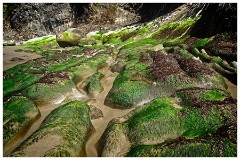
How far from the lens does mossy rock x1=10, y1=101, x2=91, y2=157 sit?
8.60m

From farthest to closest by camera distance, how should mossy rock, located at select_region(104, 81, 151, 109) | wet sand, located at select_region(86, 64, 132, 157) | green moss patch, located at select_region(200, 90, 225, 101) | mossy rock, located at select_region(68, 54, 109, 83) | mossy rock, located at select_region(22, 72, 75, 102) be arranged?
mossy rock, located at select_region(68, 54, 109, 83) → mossy rock, located at select_region(22, 72, 75, 102) → mossy rock, located at select_region(104, 81, 151, 109) → green moss patch, located at select_region(200, 90, 225, 101) → wet sand, located at select_region(86, 64, 132, 157)

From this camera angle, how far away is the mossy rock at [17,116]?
10.4 meters

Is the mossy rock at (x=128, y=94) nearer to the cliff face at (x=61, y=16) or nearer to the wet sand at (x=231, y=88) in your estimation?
the wet sand at (x=231, y=88)

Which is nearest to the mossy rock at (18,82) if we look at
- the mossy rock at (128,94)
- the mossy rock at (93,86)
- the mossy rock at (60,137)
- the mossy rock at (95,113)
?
the mossy rock at (93,86)

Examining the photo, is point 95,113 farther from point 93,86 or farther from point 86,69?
point 86,69

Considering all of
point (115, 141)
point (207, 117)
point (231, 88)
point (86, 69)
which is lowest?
point (86, 69)

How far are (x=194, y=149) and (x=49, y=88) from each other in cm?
869

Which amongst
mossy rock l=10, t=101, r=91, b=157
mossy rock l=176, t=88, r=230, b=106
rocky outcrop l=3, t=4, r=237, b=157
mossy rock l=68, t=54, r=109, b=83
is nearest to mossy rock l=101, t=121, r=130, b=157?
rocky outcrop l=3, t=4, r=237, b=157

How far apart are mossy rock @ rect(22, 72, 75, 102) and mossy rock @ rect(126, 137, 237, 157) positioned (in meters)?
7.01

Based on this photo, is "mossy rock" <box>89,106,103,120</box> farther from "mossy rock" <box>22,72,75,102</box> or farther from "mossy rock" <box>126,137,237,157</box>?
"mossy rock" <box>126,137,237,157</box>

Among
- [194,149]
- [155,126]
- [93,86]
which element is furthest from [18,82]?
[194,149]

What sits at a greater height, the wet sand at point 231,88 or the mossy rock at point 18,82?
the mossy rock at point 18,82

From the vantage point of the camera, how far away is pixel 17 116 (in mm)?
11367

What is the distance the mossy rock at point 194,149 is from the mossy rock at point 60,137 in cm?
204
